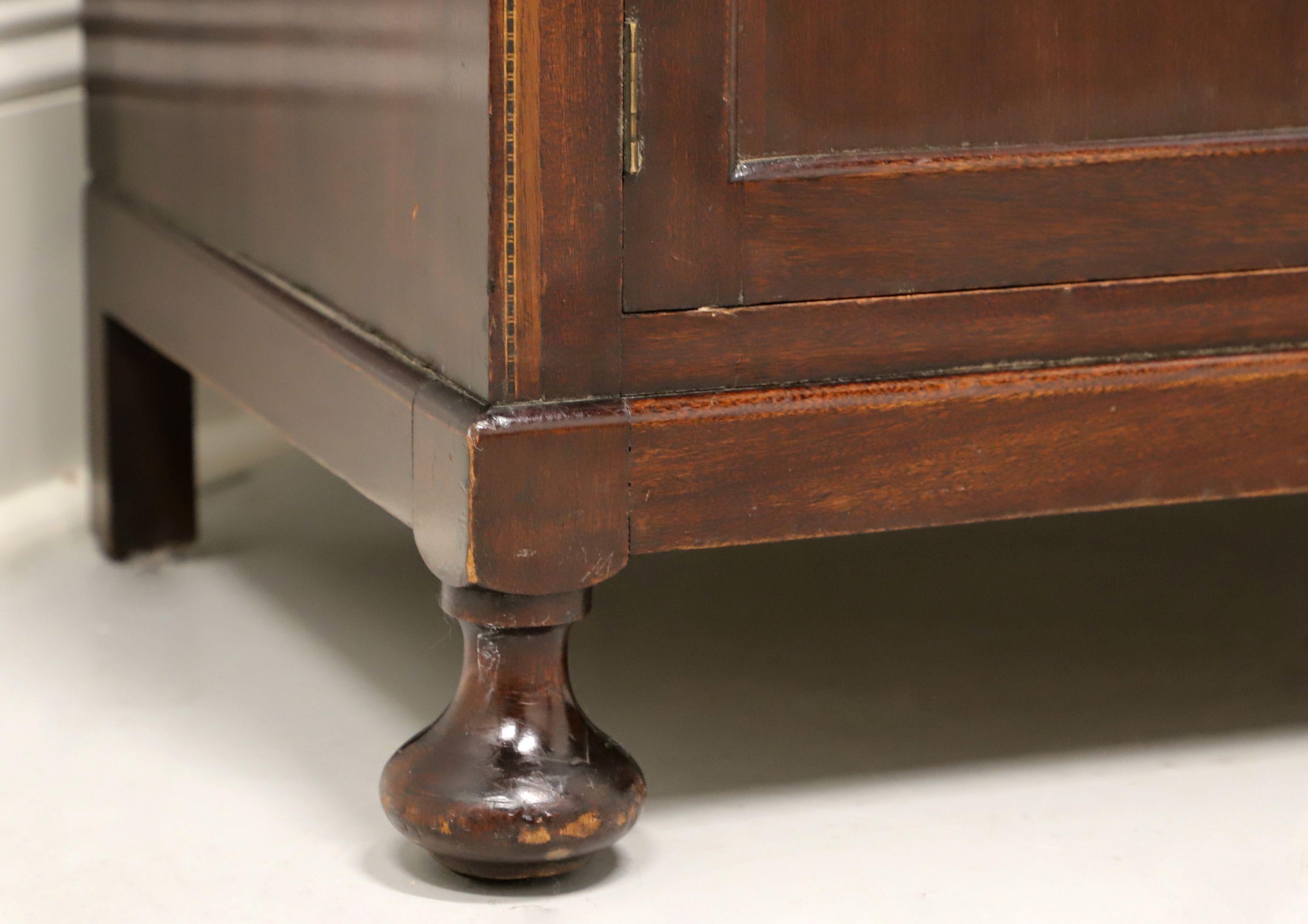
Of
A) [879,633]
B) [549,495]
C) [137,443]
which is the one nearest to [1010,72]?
[549,495]

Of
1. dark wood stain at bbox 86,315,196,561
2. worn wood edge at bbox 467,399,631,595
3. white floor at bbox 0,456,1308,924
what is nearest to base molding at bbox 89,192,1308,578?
worn wood edge at bbox 467,399,631,595

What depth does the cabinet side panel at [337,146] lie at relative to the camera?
28.7 inches

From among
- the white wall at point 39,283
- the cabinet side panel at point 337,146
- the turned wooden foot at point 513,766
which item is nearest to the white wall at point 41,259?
the white wall at point 39,283

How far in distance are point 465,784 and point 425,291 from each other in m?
0.19

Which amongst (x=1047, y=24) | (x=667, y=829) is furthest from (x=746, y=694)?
(x=1047, y=24)

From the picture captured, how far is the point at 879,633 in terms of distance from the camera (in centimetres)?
108

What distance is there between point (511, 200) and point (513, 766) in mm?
213

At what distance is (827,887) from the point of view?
77cm

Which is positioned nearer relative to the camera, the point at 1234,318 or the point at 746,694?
the point at 1234,318

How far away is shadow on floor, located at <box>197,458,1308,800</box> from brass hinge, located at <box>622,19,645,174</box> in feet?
0.95

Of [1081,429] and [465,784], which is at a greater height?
[1081,429]

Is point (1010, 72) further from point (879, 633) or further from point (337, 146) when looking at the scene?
point (879, 633)

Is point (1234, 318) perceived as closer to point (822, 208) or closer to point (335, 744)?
point (822, 208)

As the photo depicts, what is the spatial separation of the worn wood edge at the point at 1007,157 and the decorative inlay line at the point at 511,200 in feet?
0.30
